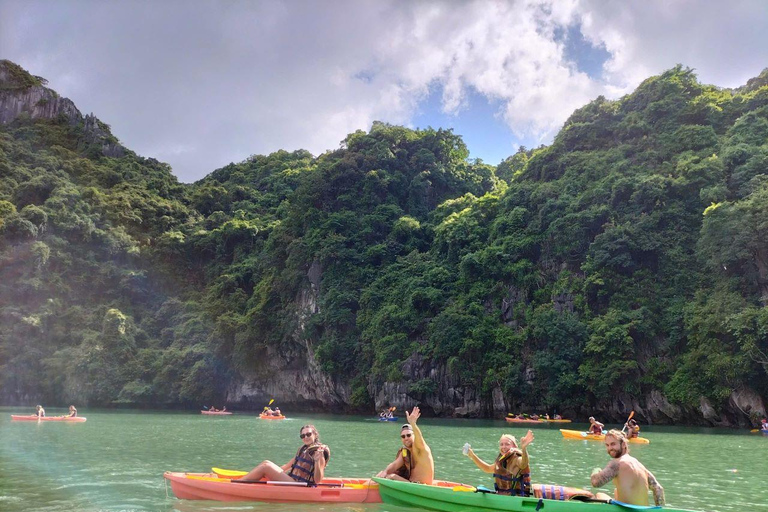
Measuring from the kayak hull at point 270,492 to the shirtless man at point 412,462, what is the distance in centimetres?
37

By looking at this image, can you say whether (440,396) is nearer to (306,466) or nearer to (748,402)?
(748,402)

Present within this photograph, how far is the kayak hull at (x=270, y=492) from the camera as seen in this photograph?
7938 millimetres

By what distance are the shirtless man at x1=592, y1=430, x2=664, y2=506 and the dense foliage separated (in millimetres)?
18412

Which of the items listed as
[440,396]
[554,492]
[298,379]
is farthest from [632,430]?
[298,379]

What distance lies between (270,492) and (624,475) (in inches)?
179

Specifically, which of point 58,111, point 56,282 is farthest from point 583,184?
point 58,111

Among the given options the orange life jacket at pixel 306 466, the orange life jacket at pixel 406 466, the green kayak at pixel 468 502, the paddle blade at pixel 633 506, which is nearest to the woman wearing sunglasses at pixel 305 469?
the orange life jacket at pixel 306 466

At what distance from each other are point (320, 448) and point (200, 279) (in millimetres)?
47642

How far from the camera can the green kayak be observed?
6.36 meters

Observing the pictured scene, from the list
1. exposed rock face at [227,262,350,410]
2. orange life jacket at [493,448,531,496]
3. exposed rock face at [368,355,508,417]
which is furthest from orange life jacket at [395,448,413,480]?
exposed rock face at [227,262,350,410]

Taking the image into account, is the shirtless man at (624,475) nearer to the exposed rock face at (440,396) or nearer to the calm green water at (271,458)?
the calm green water at (271,458)

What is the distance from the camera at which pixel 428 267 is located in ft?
123

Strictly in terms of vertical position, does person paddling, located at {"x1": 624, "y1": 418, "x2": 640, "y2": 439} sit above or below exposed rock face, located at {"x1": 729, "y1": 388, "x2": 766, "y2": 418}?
below

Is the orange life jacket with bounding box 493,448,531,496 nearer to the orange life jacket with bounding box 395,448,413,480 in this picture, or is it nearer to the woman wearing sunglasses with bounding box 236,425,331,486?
the orange life jacket with bounding box 395,448,413,480
